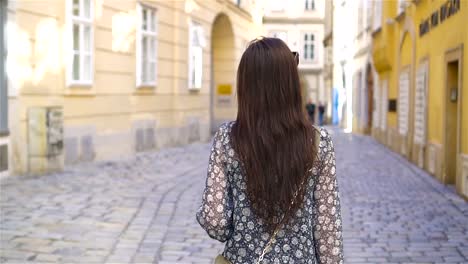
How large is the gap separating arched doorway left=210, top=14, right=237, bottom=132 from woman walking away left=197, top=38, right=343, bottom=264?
28.1 meters

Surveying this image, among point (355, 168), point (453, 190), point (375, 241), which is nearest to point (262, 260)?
point (375, 241)

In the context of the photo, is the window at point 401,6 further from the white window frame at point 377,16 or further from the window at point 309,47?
the window at point 309,47

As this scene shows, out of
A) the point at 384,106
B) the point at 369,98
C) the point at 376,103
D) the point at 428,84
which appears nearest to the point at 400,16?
the point at 384,106

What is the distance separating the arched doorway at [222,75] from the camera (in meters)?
30.8

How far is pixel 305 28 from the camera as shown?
60.0 m

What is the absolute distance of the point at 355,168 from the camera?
15.2 metres

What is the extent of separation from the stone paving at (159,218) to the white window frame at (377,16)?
10958 millimetres

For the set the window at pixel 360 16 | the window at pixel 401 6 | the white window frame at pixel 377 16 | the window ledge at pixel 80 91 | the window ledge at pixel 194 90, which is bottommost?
the window ledge at pixel 80 91

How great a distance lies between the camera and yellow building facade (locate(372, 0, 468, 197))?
11.4m

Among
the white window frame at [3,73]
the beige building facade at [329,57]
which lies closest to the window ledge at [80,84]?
the white window frame at [3,73]

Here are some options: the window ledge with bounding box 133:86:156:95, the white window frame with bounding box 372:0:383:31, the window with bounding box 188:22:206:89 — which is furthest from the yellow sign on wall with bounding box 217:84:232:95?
the window ledge with bounding box 133:86:156:95

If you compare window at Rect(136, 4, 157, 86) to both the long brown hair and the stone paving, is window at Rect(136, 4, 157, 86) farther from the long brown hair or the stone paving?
the long brown hair

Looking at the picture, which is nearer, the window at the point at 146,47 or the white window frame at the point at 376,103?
the window at the point at 146,47

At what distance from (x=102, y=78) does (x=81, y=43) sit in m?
1.22
